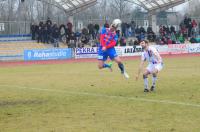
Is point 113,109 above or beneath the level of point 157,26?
beneath

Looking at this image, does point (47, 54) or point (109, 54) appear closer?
point (109, 54)

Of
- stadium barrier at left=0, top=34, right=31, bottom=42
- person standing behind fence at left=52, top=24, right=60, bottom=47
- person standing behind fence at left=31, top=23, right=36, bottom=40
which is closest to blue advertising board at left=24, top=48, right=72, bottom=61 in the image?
person standing behind fence at left=52, top=24, right=60, bottom=47

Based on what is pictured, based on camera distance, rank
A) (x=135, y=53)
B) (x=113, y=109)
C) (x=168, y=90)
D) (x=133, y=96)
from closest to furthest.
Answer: (x=113, y=109)
(x=133, y=96)
(x=168, y=90)
(x=135, y=53)

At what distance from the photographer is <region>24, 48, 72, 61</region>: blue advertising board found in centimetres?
4191

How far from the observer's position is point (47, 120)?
10.4 meters

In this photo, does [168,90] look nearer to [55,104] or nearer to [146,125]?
[55,104]

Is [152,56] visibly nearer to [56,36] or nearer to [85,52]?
[85,52]

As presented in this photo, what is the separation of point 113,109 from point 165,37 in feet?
123

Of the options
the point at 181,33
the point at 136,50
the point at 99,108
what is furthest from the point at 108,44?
the point at 181,33

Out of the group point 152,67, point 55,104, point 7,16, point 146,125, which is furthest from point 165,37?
point 146,125

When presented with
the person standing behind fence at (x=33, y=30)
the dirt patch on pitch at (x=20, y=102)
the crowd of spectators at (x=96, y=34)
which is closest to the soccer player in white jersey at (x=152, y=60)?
the dirt patch on pitch at (x=20, y=102)

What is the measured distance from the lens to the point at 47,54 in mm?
42188

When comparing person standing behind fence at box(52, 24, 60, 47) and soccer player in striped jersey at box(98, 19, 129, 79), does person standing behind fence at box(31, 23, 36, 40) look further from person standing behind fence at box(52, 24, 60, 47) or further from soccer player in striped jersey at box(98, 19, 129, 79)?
soccer player in striped jersey at box(98, 19, 129, 79)

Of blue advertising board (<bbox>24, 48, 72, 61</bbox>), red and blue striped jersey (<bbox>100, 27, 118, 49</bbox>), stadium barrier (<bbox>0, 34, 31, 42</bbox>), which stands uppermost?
stadium barrier (<bbox>0, 34, 31, 42</bbox>)
